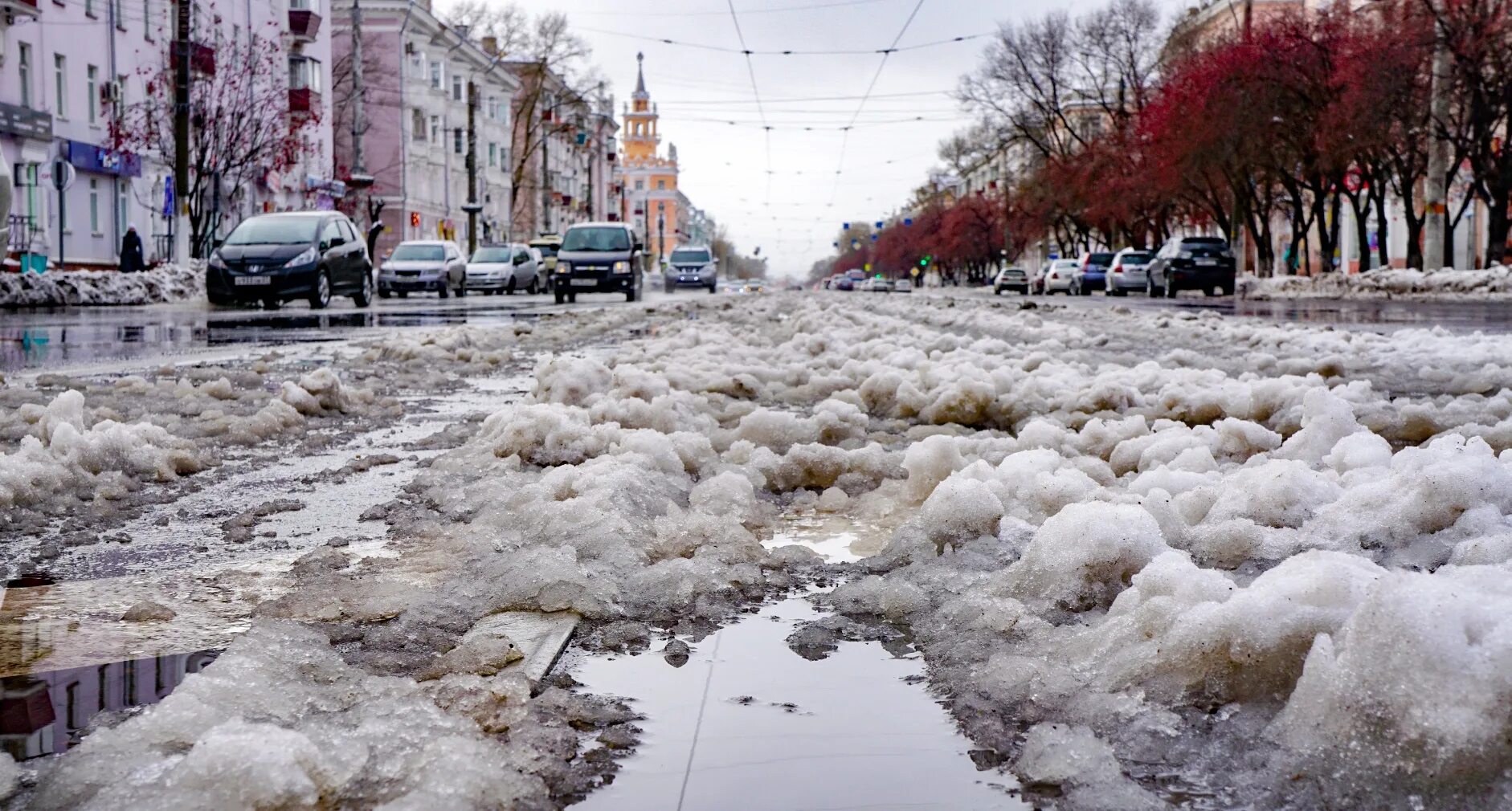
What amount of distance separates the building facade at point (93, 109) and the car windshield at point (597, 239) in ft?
31.3

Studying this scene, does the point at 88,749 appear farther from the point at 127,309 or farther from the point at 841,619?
the point at 127,309

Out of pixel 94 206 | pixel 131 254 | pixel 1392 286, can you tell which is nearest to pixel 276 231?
pixel 131 254

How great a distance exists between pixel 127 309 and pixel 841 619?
24435mm

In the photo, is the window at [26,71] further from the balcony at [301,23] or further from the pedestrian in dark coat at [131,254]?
the balcony at [301,23]

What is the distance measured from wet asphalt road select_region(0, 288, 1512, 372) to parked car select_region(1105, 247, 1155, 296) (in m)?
13.9

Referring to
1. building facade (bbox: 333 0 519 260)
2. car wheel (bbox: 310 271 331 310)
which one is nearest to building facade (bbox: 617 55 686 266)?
building facade (bbox: 333 0 519 260)

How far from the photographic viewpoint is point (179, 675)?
94.9 inches

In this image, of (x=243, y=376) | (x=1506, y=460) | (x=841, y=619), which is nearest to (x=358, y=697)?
(x=841, y=619)

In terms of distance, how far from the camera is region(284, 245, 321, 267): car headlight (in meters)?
23.3

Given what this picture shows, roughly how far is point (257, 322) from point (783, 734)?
17.7 metres

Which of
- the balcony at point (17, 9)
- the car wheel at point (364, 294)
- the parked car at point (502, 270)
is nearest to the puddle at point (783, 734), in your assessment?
the car wheel at point (364, 294)

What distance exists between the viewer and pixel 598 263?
32.7 m

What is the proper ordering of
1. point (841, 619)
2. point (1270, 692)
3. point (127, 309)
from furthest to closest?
point (127, 309) → point (841, 619) → point (1270, 692)

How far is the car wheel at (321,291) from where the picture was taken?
23716 mm
